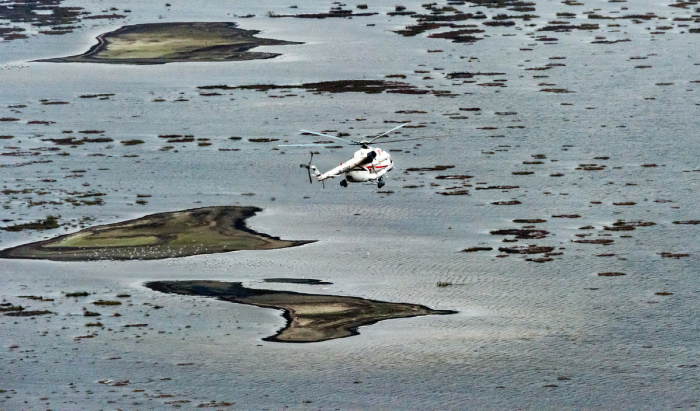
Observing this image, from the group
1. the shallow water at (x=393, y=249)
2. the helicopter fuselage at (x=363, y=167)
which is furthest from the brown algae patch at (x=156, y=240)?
the helicopter fuselage at (x=363, y=167)

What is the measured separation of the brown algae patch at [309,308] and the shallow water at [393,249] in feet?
3.95

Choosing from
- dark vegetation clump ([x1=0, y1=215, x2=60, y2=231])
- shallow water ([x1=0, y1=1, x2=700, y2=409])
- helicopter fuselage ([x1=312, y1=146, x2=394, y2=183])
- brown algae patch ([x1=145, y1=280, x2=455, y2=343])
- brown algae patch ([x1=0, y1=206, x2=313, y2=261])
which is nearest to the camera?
shallow water ([x1=0, y1=1, x2=700, y2=409])

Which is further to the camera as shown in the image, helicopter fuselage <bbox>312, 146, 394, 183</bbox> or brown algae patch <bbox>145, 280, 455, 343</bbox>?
helicopter fuselage <bbox>312, 146, 394, 183</bbox>

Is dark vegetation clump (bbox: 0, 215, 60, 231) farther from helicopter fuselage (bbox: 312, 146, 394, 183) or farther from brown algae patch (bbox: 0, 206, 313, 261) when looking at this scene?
helicopter fuselage (bbox: 312, 146, 394, 183)

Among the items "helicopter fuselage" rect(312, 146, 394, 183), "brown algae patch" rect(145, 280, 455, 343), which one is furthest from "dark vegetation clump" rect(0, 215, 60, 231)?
"helicopter fuselage" rect(312, 146, 394, 183)

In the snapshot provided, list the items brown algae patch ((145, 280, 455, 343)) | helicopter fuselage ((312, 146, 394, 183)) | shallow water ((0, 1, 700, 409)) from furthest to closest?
helicopter fuselage ((312, 146, 394, 183))
brown algae patch ((145, 280, 455, 343))
shallow water ((0, 1, 700, 409))

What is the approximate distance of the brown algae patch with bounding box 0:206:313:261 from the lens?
99.1 meters

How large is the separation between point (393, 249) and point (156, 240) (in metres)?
20.5

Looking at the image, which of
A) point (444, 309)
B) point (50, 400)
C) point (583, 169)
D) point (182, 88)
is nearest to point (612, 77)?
point (583, 169)

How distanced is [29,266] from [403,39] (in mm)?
113710

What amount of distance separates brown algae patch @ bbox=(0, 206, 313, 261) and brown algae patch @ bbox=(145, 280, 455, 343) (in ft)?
26.4

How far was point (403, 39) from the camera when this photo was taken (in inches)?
7844

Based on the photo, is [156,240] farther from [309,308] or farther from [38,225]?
[309,308]

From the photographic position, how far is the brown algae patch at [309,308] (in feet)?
276
